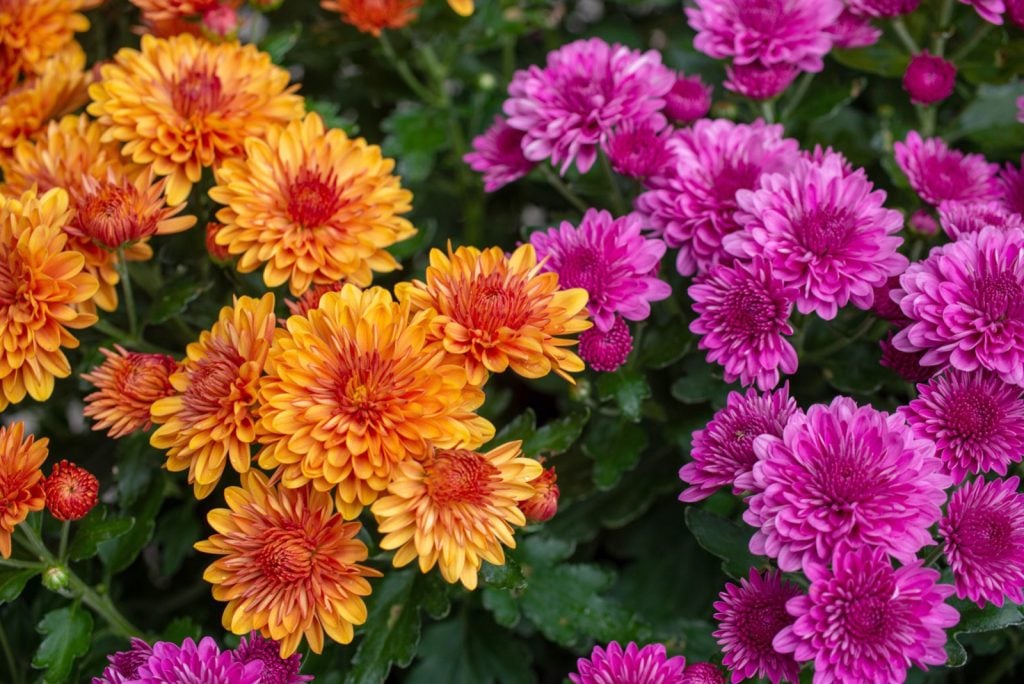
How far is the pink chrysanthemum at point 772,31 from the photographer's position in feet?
4.64

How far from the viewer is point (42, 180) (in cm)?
131

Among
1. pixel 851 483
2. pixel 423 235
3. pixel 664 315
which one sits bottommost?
pixel 664 315

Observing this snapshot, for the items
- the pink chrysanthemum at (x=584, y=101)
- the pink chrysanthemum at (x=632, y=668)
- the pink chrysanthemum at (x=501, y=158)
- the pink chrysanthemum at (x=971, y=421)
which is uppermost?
the pink chrysanthemum at (x=584, y=101)

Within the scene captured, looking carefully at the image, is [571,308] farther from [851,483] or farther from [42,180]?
[42,180]

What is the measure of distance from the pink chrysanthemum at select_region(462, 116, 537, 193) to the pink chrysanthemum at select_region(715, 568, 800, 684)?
0.66 meters

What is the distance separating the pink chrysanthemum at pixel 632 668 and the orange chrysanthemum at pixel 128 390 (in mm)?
582

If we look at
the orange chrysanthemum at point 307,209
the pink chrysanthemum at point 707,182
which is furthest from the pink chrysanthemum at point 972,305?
the orange chrysanthemum at point 307,209

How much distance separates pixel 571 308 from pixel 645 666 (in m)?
0.41

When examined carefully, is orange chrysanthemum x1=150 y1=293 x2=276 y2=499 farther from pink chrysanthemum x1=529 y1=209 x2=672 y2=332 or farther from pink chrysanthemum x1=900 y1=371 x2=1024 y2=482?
pink chrysanthemum x1=900 y1=371 x2=1024 y2=482

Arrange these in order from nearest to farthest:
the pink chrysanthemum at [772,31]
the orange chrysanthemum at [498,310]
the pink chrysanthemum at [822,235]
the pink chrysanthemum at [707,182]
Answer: the orange chrysanthemum at [498,310], the pink chrysanthemum at [822,235], the pink chrysanthemum at [707,182], the pink chrysanthemum at [772,31]

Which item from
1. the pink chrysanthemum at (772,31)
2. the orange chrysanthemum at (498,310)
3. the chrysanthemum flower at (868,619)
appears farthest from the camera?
the pink chrysanthemum at (772,31)

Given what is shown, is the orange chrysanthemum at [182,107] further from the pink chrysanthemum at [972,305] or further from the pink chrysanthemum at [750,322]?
the pink chrysanthemum at [972,305]

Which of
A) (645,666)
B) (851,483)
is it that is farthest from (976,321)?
(645,666)

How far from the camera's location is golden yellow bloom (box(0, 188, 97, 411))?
112cm
